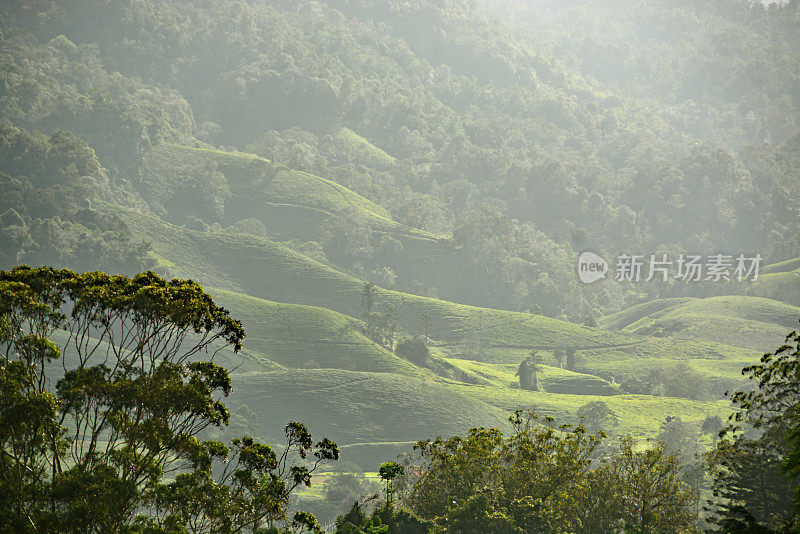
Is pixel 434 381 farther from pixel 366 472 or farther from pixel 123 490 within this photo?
pixel 123 490

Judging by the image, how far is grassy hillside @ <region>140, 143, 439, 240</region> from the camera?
18712 centimetres

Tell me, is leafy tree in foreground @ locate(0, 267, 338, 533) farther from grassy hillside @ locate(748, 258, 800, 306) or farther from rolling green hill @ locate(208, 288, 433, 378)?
grassy hillside @ locate(748, 258, 800, 306)

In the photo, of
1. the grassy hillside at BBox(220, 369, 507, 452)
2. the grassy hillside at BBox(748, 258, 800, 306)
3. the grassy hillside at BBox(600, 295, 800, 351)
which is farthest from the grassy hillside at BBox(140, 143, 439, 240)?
the grassy hillside at BBox(748, 258, 800, 306)

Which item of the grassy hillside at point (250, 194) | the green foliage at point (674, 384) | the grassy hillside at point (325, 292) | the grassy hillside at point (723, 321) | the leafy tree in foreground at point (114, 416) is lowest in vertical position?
the leafy tree in foreground at point (114, 416)

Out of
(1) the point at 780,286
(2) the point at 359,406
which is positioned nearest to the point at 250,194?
(2) the point at 359,406

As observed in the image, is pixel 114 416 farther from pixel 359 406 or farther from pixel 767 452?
pixel 359 406

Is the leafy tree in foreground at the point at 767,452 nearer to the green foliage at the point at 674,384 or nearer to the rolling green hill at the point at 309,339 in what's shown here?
the rolling green hill at the point at 309,339

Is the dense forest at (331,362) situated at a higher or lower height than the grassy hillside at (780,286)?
lower

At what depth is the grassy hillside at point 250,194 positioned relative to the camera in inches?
7367

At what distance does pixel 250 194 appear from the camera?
193 metres

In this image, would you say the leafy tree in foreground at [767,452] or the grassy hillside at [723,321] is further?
the grassy hillside at [723,321]

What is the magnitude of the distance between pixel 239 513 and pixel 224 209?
6930 inches

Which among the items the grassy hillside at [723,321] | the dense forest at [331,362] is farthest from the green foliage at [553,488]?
the grassy hillside at [723,321]

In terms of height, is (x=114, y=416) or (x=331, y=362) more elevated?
(x=331, y=362)
